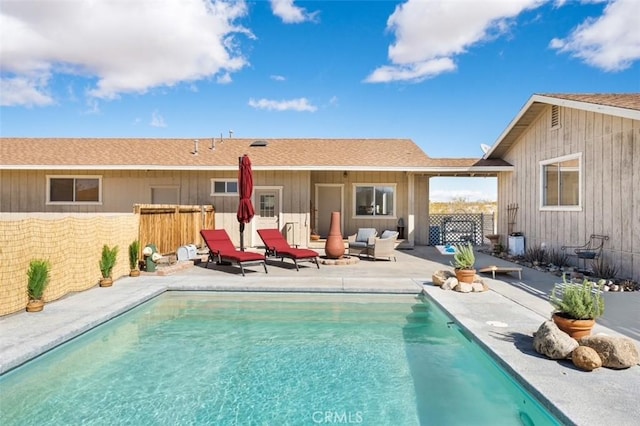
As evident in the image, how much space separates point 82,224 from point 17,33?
730 inches

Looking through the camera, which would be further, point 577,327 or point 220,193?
point 220,193

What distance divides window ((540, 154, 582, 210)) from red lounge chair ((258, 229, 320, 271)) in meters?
6.54

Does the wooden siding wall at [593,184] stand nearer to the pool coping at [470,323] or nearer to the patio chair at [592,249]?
the patio chair at [592,249]

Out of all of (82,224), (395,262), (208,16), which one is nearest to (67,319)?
(82,224)

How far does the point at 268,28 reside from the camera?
17.1 m

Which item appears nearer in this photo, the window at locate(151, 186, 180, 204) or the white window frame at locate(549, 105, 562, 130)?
the white window frame at locate(549, 105, 562, 130)

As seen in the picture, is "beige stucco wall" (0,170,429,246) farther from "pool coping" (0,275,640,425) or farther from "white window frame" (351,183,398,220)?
"pool coping" (0,275,640,425)

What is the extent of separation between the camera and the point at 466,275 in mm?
7586

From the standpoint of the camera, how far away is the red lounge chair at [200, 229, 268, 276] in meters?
9.36

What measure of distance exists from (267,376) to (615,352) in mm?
3429

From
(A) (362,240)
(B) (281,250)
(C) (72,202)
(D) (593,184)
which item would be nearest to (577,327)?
(D) (593,184)

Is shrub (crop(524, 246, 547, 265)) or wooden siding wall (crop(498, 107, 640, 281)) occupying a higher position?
wooden siding wall (crop(498, 107, 640, 281))

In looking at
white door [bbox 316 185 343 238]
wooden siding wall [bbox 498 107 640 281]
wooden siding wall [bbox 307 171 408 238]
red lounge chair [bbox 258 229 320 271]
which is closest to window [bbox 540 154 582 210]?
wooden siding wall [bbox 498 107 640 281]

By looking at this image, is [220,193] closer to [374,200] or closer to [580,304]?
[374,200]
